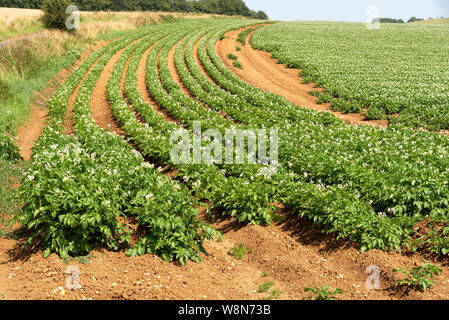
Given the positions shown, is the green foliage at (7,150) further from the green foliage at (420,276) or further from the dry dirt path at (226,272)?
the green foliage at (420,276)

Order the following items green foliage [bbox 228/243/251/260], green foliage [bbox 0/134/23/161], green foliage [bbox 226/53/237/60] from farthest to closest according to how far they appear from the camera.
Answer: green foliage [bbox 226/53/237/60] < green foliage [bbox 0/134/23/161] < green foliage [bbox 228/243/251/260]

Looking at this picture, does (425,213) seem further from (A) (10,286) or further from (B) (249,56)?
(B) (249,56)

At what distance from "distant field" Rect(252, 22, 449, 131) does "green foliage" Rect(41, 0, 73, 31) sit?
21.4 metres

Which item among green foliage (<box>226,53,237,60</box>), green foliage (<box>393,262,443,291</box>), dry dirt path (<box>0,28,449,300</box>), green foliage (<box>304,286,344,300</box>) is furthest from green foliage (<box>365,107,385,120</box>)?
green foliage (<box>226,53,237,60</box>)

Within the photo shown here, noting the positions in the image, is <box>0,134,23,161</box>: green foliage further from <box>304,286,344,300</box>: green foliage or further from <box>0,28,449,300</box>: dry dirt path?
<box>304,286,344,300</box>: green foliage

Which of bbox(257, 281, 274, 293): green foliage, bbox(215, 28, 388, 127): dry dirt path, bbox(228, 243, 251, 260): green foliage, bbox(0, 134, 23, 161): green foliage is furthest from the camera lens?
bbox(215, 28, 388, 127): dry dirt path

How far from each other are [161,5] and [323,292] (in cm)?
12147

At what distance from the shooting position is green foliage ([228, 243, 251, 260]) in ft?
25.0

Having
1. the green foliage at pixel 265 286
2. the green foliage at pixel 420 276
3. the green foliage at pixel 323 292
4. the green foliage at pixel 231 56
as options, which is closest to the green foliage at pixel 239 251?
the green foliage at pixel 265 286

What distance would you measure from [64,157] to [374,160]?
8.66 metres

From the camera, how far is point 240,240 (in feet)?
26.8

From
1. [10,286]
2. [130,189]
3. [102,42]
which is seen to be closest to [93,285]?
[10,286]

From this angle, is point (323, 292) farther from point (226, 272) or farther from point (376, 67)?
point (376, 67)

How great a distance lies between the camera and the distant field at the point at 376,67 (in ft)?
68.2
